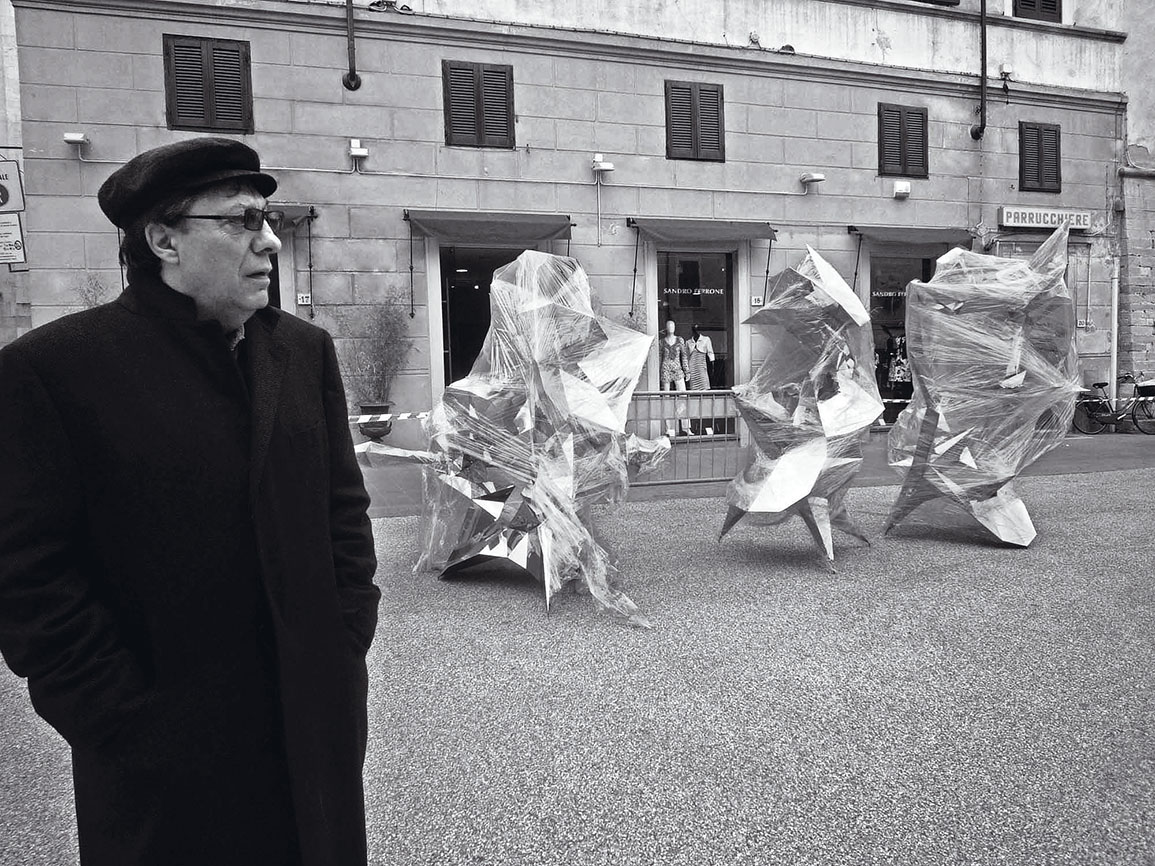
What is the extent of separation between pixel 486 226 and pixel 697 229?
342 cm

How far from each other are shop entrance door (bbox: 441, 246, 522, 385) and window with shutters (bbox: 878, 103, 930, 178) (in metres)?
6.86

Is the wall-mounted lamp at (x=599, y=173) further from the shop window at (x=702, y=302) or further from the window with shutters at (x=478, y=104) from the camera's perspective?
the window with shutters at (x=478, y=104)

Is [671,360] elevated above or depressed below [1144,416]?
above

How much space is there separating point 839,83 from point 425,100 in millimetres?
7139

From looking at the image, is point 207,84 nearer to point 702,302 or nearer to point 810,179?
point 702,302

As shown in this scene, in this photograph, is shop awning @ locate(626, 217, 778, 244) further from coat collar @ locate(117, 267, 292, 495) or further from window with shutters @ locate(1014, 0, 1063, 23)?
coat collar @ locate(117, 267, 292, 495)

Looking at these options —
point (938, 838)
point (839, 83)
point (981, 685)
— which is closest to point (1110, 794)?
point (938, 838)

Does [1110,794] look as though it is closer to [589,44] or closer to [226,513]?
[226,513]

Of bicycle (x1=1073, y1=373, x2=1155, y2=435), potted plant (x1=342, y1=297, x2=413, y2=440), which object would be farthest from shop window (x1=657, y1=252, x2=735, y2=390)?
bicycle (x1=1073, y1=373, x2=1155, y2=435)

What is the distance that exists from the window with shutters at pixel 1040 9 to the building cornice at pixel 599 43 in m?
0.32

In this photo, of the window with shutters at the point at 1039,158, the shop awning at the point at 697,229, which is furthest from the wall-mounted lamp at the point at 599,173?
the window with shutters at the point at 1039,158

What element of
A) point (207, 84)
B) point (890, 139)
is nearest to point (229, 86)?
point (207, 84)

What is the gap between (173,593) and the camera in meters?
1.61

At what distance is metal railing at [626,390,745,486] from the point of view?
424 inches
